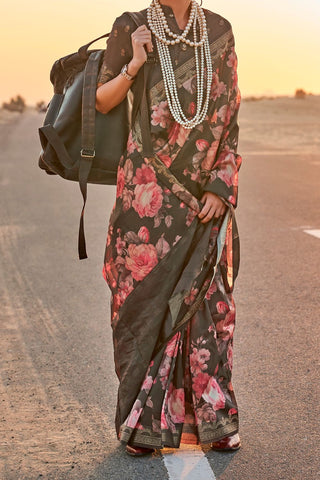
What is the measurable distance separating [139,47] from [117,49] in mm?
157

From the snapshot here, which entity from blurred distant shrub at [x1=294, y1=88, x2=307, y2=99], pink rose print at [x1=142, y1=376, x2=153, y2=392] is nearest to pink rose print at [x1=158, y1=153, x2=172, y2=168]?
pink rose print at [x1=142, y1=376, x2=153, y2=392]

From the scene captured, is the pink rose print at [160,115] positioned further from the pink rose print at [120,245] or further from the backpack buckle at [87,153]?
the pink rose print at [120,245]

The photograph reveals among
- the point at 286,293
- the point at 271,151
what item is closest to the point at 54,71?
the point at 286,293

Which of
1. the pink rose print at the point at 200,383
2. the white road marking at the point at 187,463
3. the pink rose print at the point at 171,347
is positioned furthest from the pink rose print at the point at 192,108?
the white road marking at the point at 187,463

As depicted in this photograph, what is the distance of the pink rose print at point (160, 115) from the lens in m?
3.54

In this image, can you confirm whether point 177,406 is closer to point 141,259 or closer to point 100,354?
point 141,259

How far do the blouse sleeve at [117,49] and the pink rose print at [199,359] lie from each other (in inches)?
46.7

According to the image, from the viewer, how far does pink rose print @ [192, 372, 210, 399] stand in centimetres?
364

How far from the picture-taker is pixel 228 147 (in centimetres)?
364

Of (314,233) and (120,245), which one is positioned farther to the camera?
(314,233)

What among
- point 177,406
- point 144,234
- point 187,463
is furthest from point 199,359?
point 144,234

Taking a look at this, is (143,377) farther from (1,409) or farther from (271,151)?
(271,151)

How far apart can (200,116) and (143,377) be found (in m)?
1.10

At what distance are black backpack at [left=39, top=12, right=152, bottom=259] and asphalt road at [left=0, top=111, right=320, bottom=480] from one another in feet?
3.70
